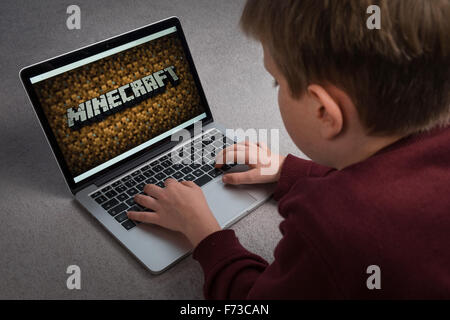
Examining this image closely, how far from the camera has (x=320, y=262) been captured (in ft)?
1.55

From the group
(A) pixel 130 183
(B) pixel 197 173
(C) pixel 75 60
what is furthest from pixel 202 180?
(C) pixel 75 60

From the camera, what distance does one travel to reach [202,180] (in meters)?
0.77

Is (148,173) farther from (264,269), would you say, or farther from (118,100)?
(264,269)

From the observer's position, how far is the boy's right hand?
749mm

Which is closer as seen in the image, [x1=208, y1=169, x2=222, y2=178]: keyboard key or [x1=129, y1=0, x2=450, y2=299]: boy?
[x1=129, y1=0, x2=450, y2=299]: boy

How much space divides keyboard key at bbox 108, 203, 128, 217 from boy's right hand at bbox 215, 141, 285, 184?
0.17 m

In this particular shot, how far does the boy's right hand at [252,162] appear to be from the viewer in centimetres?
75

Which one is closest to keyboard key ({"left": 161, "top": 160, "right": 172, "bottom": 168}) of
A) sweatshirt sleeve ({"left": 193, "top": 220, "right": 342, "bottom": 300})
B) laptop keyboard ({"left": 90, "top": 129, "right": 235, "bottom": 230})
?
laptop keyboard ({"left": 90, "top": 129, "right": 235, "bottom": 230})

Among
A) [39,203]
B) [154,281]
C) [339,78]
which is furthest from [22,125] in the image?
[339,78]

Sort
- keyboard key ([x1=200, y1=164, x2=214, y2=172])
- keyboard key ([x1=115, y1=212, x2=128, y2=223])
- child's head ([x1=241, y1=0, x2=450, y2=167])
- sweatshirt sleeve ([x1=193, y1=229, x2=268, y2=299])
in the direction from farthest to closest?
keyboard key ([x1=200, y1=164, x2=214, y2=172]) → keyboard key ([x1=115, y1=212, x2=128, y2=223]) → sweatshirt sleeve ([x1=193, y1=229, x2=268, y2=299]) → child's head ([x1=241, y1=0, x2=450, y2=167])

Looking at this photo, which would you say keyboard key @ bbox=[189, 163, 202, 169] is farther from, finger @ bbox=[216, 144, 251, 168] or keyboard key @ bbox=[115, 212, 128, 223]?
keyboard key @ bbox=[115, 212, 128, 223]

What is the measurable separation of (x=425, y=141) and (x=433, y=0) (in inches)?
6.2

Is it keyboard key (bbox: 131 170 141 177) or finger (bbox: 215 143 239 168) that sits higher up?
keyboard key (bbox: 131 170 141 177)

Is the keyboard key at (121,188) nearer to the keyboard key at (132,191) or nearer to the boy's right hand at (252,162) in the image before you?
the keyboard key at (132,191)
